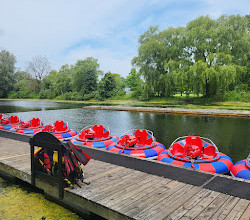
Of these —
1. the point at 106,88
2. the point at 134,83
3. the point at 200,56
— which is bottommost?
the point at 106,88

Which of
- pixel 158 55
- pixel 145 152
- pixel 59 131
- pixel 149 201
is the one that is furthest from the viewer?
pixel 158 55

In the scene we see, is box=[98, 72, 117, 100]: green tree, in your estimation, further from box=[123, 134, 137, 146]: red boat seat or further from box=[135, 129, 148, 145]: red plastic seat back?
box=[123, 134, 137, 146]: red boat seat

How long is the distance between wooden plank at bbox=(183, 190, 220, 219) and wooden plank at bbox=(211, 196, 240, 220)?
19cm

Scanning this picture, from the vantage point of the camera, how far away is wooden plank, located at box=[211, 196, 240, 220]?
3.03 metres

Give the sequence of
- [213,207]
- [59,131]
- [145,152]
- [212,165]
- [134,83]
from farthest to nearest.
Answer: [134,83] < [59,131] < [145,152] < [212,165] < [213,207]

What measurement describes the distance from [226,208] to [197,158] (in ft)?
11.9

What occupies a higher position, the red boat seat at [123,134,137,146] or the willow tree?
the willow tree

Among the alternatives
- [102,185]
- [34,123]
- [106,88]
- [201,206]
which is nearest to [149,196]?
[201,206]

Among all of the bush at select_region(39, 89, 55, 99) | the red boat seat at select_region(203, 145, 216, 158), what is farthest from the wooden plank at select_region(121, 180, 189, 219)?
the bush at select_region(39, 89, 55, 99)

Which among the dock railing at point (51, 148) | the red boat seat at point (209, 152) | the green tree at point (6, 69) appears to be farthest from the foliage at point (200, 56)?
the green tree at point (6, 69)

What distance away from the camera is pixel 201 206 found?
3311mm

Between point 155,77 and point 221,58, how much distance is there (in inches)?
353

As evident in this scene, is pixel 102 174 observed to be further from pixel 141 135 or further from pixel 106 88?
pixel 106 88

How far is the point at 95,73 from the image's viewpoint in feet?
177
